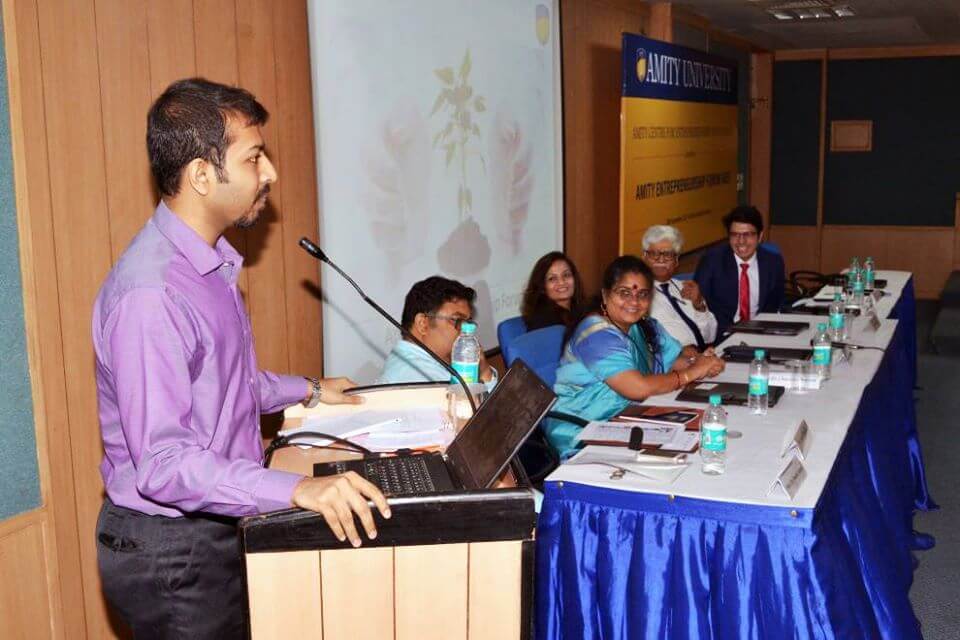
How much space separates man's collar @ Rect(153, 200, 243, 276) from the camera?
60.7 inches

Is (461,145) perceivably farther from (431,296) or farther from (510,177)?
(431,296)

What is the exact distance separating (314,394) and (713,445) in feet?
3.42

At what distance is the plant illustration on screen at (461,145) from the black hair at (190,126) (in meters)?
2.48

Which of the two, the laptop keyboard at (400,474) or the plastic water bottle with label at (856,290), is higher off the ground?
the laptop keyboard at (400,474)

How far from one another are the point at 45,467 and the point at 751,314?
14.1 ft

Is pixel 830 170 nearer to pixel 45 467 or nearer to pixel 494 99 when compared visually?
pixel 494 99

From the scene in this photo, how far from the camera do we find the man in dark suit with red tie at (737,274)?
18.2 ft

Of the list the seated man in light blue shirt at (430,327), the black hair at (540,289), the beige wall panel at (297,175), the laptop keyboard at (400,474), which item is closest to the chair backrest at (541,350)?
the seated man in light blue shirt at (430,327)

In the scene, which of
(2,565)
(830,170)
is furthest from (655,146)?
(830,170)

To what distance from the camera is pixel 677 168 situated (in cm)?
704

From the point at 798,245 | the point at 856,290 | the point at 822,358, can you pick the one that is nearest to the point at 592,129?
the point at 856,290

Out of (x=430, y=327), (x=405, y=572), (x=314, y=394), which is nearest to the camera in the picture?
(x=405, y=572)

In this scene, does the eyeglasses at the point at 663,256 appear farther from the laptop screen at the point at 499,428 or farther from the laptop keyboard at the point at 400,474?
the laptop keyboard at the point at 400,474

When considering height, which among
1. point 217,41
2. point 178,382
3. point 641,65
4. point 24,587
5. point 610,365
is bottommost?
point 24,587
